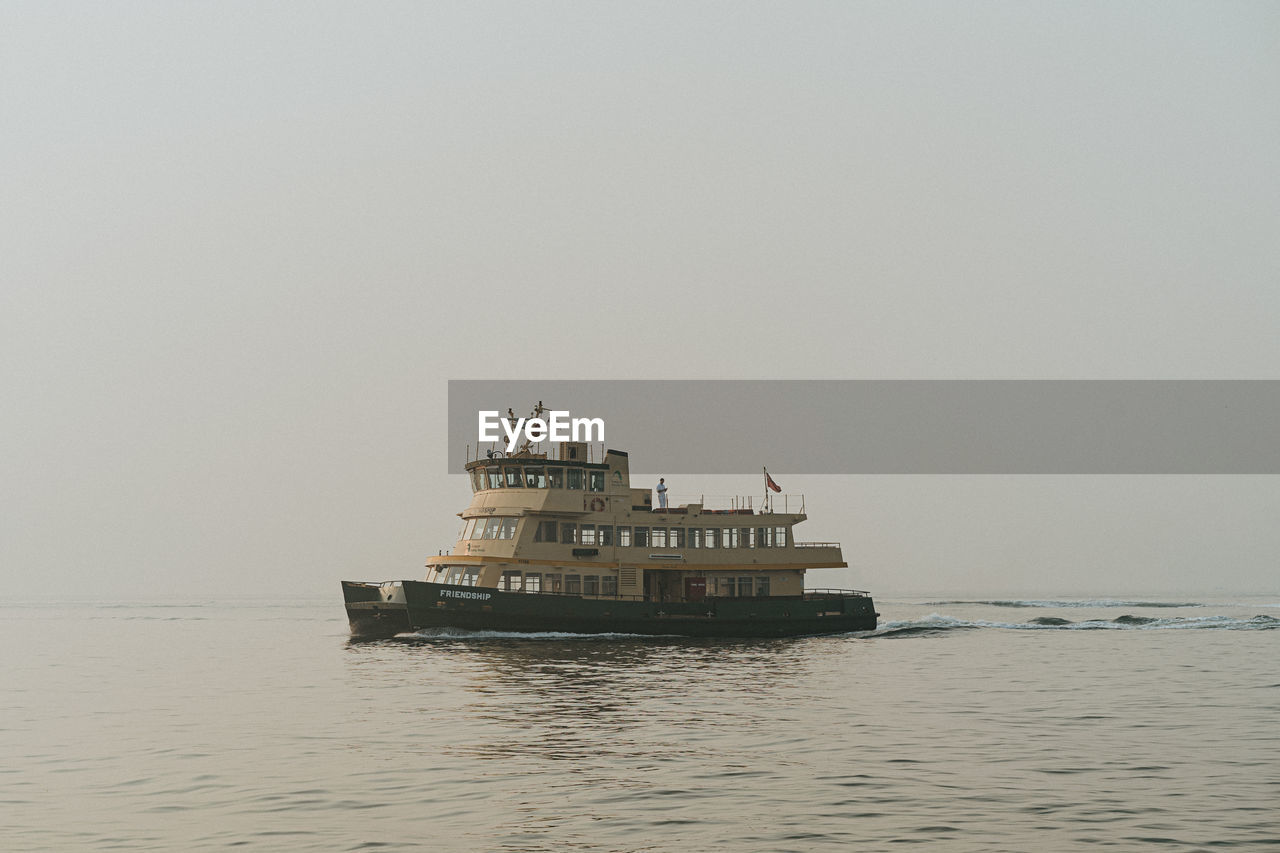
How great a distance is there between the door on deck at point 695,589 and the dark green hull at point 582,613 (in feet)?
4.12

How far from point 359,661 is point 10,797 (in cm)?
2749

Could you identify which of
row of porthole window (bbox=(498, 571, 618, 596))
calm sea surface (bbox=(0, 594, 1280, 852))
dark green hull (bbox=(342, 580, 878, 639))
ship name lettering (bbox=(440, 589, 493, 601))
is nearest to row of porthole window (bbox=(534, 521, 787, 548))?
row of porthole window (bbox=(498, 571, 618, 596))

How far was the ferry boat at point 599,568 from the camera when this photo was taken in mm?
54781

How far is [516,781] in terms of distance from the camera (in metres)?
22.4

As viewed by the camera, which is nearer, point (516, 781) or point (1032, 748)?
point (516, 781)

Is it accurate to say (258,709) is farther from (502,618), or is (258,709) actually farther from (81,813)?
(502,618)

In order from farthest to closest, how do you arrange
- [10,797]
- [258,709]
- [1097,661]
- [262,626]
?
[262,626]
[1097,661]
[258,709]
[10,797]

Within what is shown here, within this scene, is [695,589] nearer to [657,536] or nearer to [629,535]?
[657,536]

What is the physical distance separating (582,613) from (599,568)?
2972 mm

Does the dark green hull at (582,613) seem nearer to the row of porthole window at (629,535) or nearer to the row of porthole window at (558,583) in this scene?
the row of porthole window at (558,583)

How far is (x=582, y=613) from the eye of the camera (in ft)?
184

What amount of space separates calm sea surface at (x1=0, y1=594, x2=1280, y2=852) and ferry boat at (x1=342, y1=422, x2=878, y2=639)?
4.19 m

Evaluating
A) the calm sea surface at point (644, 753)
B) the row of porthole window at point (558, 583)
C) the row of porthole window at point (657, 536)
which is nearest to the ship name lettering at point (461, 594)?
the row of porthole window at point (558, 583)

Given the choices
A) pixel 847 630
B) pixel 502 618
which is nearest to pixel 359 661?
pixel 502 618
